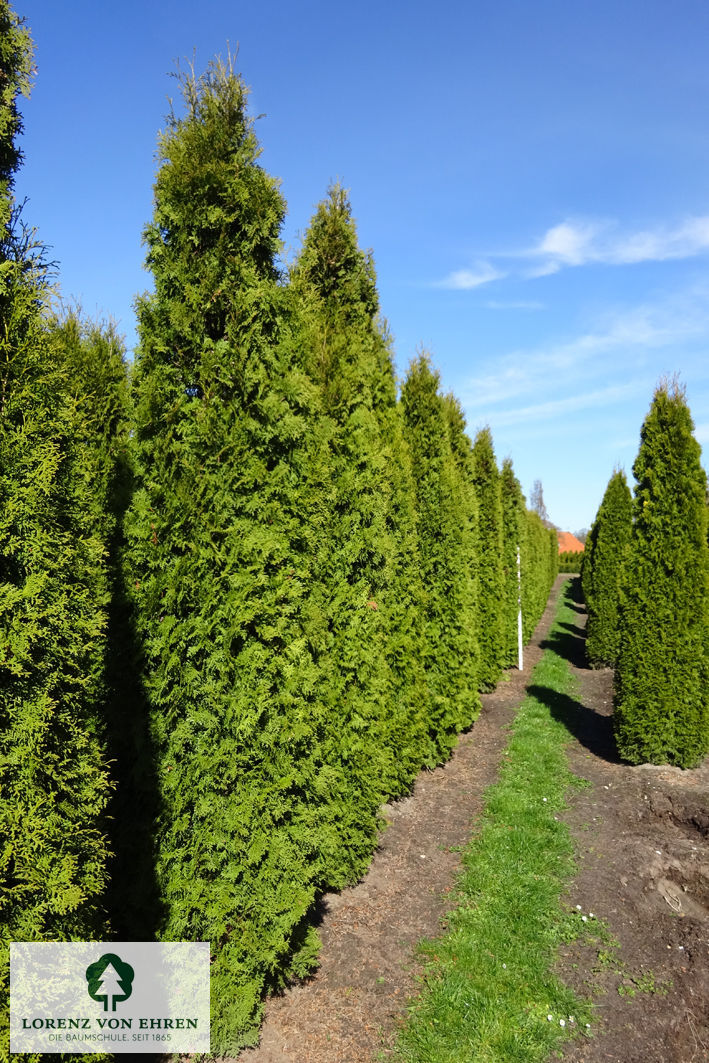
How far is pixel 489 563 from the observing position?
14.1m

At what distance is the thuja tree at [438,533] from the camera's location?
966cm

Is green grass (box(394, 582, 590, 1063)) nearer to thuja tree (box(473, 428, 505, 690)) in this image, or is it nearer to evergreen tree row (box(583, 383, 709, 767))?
evergreen tree row (box(583, 383, 709, 767))

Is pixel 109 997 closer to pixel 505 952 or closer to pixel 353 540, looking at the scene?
pixel 505 952

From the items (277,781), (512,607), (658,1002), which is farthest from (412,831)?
(512,607)

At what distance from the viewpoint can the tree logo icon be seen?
276 centimetres

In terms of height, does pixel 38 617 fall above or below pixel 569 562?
above

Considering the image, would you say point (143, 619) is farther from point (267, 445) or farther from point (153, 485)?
point (267, 445)

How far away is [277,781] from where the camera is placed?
390 centimetres

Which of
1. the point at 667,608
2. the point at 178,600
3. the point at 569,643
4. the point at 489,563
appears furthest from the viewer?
the point at 569,643

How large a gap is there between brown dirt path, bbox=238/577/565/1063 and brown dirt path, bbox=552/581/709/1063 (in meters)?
1.21

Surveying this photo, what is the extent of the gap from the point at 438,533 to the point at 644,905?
18.8 ft

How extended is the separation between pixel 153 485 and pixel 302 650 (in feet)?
4.88

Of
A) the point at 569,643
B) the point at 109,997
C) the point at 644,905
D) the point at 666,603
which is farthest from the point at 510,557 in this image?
the point at 109,997

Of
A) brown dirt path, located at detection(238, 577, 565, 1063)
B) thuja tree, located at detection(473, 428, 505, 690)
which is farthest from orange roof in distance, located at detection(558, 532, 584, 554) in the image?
brown dirt path, located at detection(238, 577, 565, 1063)
